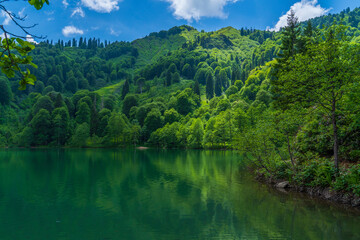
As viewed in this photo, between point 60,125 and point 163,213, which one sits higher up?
point 60,125

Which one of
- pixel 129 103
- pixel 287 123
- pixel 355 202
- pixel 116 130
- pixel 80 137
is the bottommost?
pixel 355 202

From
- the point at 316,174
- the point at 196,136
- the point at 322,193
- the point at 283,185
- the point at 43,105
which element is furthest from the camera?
the point at 43,105

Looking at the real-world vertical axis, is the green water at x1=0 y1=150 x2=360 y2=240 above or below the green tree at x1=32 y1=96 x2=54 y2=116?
below

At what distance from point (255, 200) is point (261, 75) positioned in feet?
440

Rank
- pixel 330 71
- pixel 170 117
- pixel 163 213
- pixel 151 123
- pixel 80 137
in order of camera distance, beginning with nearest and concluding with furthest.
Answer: pixel 163 213
pixel 330 71
pixel 80 137
pixel 151 123
pixel 170 117

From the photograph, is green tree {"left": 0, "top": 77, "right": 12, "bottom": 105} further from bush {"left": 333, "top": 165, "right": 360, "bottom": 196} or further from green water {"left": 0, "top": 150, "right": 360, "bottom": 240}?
bush {"left": 333, "top": 165, "right": 360, "bottom": 196}

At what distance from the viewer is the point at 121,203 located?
71.5 ft

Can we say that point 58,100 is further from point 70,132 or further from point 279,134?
point 279,134

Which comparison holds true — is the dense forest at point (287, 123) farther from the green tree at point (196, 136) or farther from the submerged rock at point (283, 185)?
the submerged rock at point (283, 185)

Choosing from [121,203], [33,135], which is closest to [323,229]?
[121,203]

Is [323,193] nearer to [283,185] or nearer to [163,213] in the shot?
[283,185]

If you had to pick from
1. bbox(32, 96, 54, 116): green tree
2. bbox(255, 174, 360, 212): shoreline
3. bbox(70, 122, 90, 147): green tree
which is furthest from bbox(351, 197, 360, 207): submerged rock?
bbox(32, 96, 54, 116): green tree

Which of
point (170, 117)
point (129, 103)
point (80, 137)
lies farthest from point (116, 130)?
point (129, 103)

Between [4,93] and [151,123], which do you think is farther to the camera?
[4,93]
